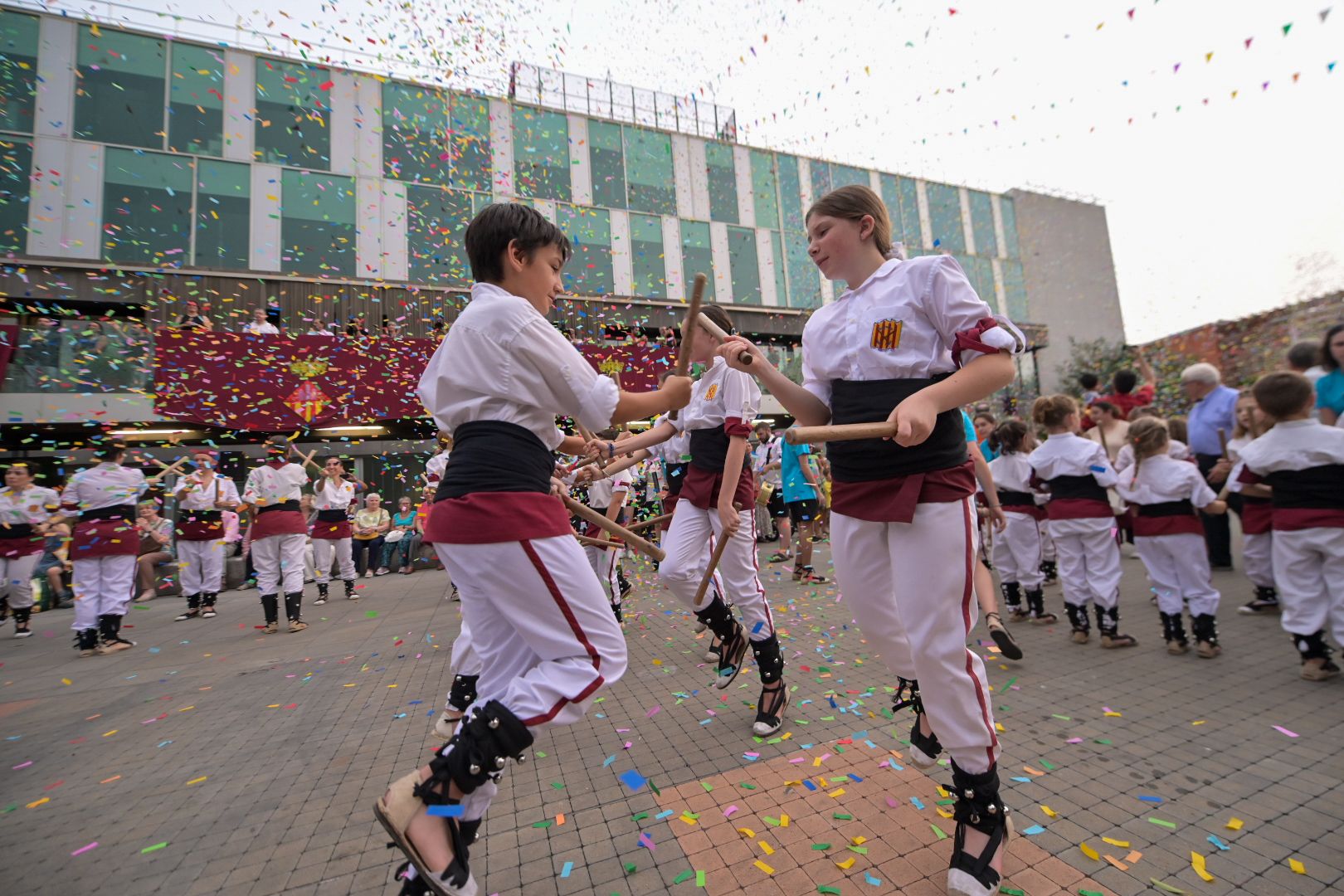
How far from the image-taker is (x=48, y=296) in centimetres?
1445

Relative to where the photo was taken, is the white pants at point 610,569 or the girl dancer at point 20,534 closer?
the white pants at point 610,569

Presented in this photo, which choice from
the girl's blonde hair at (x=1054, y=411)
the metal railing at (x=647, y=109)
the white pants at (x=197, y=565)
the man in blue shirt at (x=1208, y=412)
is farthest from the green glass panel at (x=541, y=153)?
the man in blue shirt at (x=1208, y=412)

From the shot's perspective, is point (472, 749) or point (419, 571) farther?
point (419, 571)

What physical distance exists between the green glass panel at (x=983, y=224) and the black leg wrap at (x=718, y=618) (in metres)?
25.4

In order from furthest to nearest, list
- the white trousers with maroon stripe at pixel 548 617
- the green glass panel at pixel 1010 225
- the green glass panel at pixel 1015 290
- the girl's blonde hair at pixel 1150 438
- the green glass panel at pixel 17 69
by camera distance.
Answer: the green glass panel at pixel 1010 225 < the green glass panel at pixel 1015 290 < the green glass panel at pixel 17 69 < the girl's blonde hair at pixel 1150 438 < the white trousers with maroon stripe at pixel 548 617

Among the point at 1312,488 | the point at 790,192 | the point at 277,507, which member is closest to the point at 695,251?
the point at 790,192

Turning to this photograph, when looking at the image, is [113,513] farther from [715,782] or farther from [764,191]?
[764,191]

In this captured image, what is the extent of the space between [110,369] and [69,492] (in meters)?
8.45

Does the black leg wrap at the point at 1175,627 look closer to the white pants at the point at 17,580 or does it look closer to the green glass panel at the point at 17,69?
the white pants at the point at 17,580

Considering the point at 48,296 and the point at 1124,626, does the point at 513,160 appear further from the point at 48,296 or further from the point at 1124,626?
the point at 1124,626

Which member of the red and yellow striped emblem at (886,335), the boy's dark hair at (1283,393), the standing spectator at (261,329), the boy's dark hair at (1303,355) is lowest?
the boy's dark hair at (1283,393)

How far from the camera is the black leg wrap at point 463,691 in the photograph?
3.36m

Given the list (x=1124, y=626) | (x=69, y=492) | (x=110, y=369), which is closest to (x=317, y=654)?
(x=69, y=492)

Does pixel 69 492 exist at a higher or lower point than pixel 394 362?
lower
